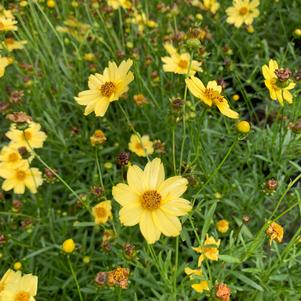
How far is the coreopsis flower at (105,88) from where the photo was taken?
130cm

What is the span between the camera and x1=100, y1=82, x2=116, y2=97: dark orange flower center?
4.41 ft

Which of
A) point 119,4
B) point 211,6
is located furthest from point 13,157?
point 211,6

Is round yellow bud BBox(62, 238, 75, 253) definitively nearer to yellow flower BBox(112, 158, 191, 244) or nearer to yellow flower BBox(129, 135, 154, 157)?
yellow flower BBox(112, 158, 191, 244)

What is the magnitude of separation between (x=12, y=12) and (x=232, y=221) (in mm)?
1481

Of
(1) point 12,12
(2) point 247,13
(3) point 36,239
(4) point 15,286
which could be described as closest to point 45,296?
(3) point 36,239

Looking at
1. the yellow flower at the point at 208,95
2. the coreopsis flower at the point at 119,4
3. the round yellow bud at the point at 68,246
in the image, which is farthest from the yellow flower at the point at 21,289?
the coreopsis flower at the point at 119,4

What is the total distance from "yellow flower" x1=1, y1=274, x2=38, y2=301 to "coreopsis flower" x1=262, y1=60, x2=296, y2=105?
92 centimetres

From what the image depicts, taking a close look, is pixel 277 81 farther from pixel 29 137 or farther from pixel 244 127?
pixel 29 137

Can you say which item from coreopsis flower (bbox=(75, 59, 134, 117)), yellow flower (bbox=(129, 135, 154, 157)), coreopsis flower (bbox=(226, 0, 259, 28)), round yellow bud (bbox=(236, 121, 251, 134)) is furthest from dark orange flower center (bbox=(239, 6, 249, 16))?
round yellow bud (bbox=(236, 121, 251, 134))

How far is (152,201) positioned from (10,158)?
946 mm

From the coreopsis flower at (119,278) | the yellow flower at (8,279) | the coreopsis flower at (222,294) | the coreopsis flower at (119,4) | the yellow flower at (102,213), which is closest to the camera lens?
the coreopsis flower at (222,294)

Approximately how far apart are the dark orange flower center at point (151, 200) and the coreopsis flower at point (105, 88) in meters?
0.31

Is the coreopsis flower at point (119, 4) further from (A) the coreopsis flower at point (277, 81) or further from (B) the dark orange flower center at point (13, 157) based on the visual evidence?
(A) the coreopsis flower at point (277, 81)

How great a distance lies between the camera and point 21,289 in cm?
128
